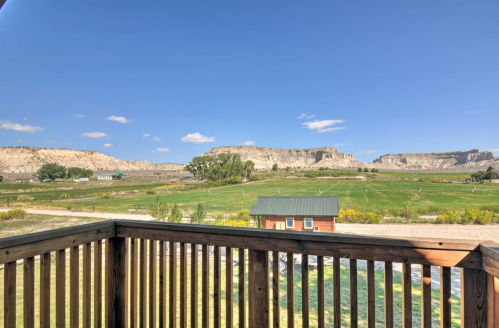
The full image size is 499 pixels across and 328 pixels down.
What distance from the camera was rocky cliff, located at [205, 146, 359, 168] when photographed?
18.2 ft

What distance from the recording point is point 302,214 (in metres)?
3.61

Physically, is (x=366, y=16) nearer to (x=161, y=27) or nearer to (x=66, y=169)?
(x=161, y=27)

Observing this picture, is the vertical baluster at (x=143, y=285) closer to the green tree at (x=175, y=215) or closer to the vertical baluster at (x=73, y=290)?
the vertical baluster at (x=73, y=290)

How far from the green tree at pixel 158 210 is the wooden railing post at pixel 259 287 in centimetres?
345

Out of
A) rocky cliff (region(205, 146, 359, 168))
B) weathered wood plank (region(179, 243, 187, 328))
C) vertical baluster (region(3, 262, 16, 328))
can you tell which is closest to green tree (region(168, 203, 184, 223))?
rocky cliff (region(205, 146, 359, 168))

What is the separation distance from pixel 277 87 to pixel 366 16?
6.48ft

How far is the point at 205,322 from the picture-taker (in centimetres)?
119

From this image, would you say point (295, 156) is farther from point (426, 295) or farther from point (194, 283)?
point (426, 295)

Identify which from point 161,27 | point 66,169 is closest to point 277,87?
point 161,27

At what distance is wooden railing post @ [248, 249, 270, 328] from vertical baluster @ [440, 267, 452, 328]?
64 cm

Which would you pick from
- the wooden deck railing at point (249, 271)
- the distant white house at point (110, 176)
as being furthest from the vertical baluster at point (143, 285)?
the distant white house at point (110, 176)

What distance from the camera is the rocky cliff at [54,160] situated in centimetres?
294

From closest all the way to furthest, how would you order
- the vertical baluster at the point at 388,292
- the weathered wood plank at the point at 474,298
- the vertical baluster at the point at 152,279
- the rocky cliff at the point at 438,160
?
the weathered wood plank at the point at 474,298 → the vertical baluster at the point at 388,292 → the vertical baluster at the point at 152,279 → the rocky cliff at the point at 438,160

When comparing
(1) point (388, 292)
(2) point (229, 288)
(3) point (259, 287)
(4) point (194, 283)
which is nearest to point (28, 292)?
(4) point (194, 283)
